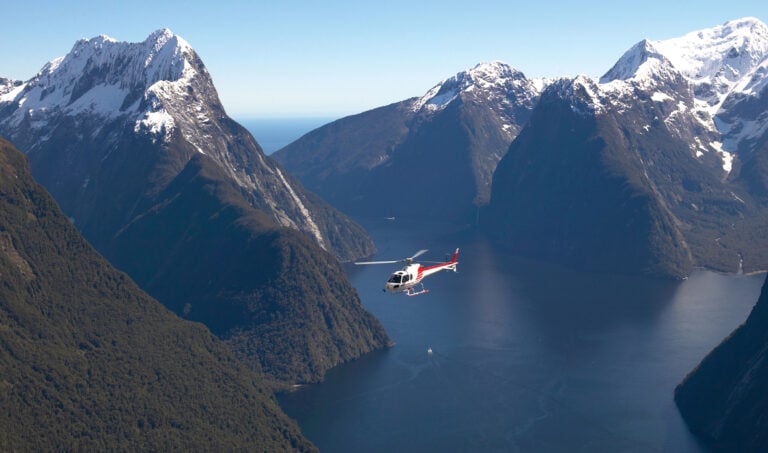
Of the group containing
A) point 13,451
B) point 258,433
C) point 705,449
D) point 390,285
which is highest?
point 390,285

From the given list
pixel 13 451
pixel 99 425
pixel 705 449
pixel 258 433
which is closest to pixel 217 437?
pixel 258 433

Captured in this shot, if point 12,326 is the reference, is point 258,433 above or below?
below

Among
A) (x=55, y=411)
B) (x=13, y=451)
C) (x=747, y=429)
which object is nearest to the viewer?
(x=13, y=451)

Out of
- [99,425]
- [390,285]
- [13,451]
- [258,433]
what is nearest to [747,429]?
[390,285]

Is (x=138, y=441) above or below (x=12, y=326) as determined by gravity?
below

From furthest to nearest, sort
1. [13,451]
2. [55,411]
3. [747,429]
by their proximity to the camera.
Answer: [747,429] < [55,411] < [13,451]

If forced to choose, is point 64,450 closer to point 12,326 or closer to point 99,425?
point 99,425

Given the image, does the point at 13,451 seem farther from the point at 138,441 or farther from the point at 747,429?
the point at 747,429

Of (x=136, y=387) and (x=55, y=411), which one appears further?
Result: (x=136, y=387)

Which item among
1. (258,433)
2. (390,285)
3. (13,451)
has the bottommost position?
(258,433)
